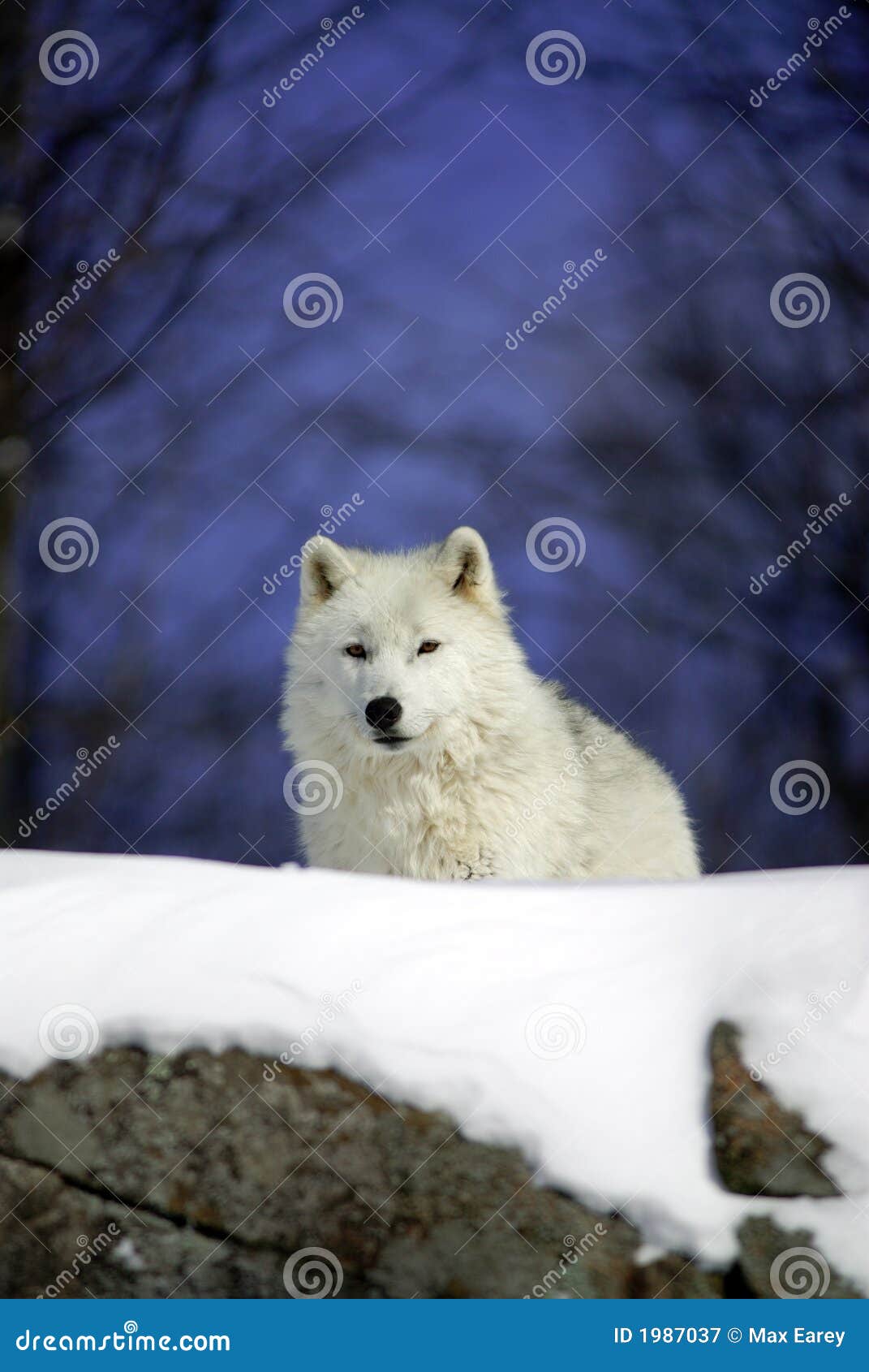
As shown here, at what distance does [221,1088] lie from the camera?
359cm

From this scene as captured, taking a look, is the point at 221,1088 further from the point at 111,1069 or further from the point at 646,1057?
the point at 646,1057

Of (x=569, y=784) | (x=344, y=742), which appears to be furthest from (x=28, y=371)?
(x=569, y=784)

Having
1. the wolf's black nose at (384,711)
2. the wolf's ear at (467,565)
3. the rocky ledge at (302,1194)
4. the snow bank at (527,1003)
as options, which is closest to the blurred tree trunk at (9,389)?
the wolf's ear at (467,565)

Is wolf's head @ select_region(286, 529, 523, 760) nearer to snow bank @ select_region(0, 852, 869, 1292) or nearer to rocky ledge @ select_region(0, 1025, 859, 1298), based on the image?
snow bank @ select_region(0, 852, 869, 1292)

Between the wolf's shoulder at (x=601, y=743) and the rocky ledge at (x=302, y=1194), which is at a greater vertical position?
the wolf's shoulder at (x=601, y=743)

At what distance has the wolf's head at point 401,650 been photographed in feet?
20.1

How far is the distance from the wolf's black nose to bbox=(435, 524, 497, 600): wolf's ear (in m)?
0.99

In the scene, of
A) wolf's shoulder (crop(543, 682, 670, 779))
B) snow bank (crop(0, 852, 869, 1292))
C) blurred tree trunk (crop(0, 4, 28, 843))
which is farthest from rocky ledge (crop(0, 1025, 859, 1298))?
blurred tree trunk (crop(0, 4, 28, 843))

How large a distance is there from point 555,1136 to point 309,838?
3.38m

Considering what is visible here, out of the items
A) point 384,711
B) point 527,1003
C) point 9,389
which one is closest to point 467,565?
point 384,711

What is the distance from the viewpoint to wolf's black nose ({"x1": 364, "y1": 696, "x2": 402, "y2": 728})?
5938 mm

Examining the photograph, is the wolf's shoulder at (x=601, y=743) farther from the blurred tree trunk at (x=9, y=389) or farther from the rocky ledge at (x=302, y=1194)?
the blurred tree trunk at (x=9, y=389)

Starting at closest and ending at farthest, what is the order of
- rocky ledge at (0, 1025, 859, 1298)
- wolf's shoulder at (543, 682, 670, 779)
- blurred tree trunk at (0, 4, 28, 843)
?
rocky ledge at (0, 1025, 859, 1298)
wolf's shoulder at (543, 682, 670, 779)
blurred tree trunk at (0, 4, 28, 843)

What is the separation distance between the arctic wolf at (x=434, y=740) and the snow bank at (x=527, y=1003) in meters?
2.17
